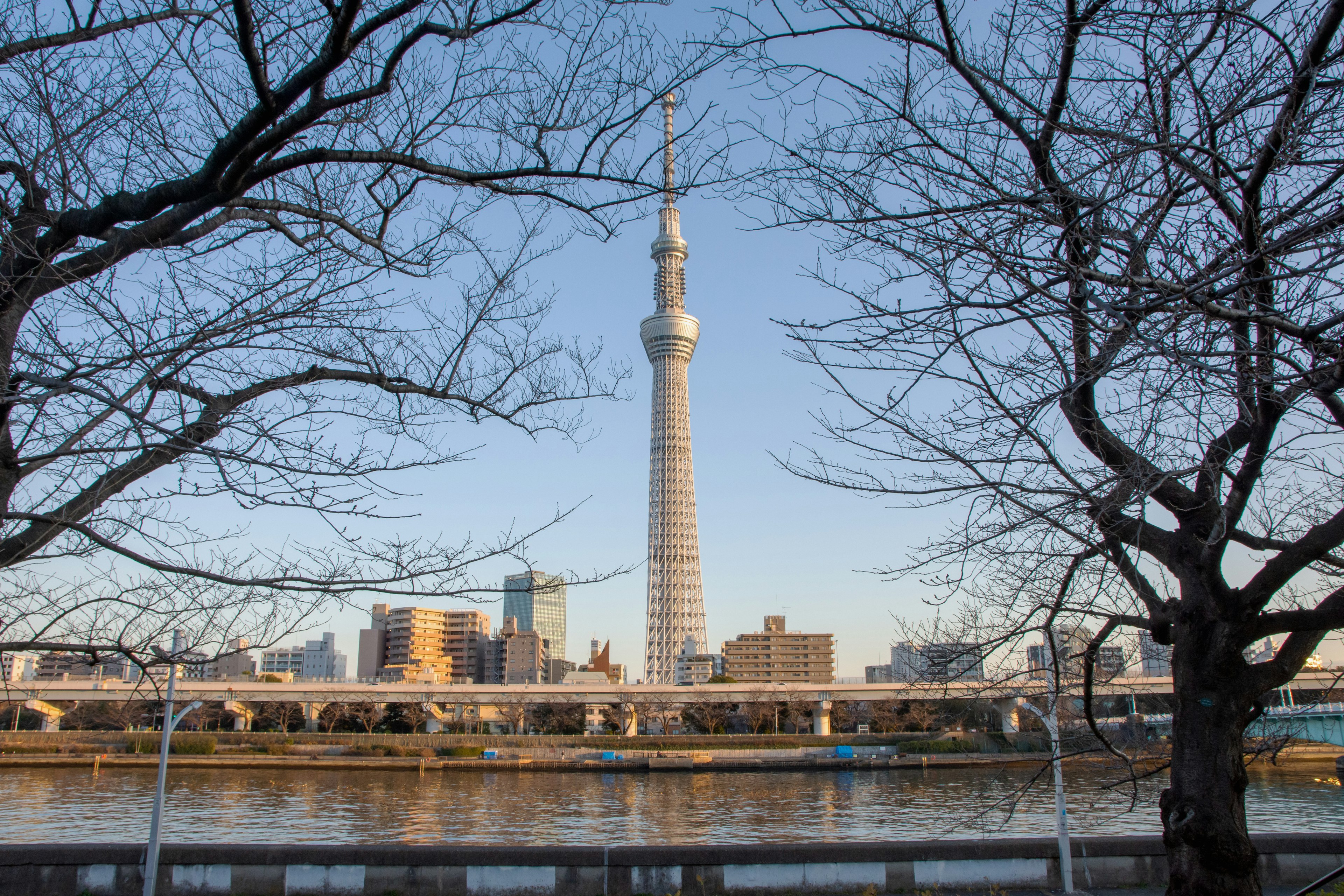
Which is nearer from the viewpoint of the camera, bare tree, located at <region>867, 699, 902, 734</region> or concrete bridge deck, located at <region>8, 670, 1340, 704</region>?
concrete bridge deck, located at <region>8, 670, 1340, 704</region>

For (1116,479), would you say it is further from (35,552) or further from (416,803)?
(416,803)

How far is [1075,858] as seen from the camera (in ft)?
27.3

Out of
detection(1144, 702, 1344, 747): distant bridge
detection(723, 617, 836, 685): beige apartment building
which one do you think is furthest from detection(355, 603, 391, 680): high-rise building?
detection(1144, 702, 1344, 747): distant bridge

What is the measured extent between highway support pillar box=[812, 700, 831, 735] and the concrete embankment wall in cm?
4741

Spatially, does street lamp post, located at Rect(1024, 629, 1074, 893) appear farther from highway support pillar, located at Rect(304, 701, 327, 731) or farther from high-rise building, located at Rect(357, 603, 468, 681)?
high-rise building, located at Rect(357, 603, 468, 681)

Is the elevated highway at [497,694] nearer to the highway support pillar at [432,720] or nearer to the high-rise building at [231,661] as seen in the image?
the highway support pillar at [432,720]

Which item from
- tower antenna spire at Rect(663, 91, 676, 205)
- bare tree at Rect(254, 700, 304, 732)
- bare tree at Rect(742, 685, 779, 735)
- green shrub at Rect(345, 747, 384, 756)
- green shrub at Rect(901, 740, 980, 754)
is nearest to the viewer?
tower antenna spire at Rect(663, 91, 676, 205)

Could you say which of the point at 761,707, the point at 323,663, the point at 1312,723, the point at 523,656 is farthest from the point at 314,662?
the point at 1312,723

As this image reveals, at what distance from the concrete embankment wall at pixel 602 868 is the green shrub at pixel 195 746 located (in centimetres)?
3604

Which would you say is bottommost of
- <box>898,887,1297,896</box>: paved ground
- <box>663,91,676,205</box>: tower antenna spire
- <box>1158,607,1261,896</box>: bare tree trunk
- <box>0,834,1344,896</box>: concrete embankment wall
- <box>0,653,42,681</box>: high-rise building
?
<box>898,887,1297,896</box>: paved ground

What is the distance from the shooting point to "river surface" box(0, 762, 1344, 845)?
59.8 ft

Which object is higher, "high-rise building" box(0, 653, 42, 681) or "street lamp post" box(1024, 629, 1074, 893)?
"high-rise building" box(0, 653, 42, 681)

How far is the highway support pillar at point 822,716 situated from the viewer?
54.5m

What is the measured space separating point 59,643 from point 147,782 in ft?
108
